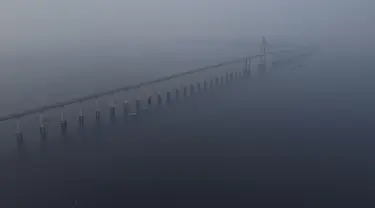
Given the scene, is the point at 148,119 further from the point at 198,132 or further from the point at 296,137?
the point at 296,137

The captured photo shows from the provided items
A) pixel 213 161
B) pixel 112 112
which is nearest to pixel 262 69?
pixel 112 112

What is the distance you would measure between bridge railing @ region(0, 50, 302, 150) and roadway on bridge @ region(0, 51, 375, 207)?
151 cm

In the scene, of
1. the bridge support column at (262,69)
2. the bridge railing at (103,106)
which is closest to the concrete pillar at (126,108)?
the bridge railing at (103,106)

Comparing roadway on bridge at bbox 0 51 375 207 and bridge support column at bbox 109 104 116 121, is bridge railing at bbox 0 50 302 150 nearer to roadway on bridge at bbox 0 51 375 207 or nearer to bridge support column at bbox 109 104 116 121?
bridge support column at bbox 109 104 116 121

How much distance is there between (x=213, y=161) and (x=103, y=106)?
10.7 metres

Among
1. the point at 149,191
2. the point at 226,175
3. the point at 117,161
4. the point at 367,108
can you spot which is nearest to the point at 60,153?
the point at 117,161

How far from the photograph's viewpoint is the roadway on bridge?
14047mm

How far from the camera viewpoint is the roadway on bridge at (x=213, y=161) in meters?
14.0

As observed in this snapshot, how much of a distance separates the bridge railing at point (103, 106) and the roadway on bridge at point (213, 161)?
1.51 meters

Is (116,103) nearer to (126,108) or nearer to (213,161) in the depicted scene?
(126,108)

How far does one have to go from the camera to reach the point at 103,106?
25250 mm

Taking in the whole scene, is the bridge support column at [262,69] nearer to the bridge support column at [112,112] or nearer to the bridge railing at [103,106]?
the bridge railing at [103,106]

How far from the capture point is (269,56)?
50.0m

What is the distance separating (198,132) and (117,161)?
4.86m
